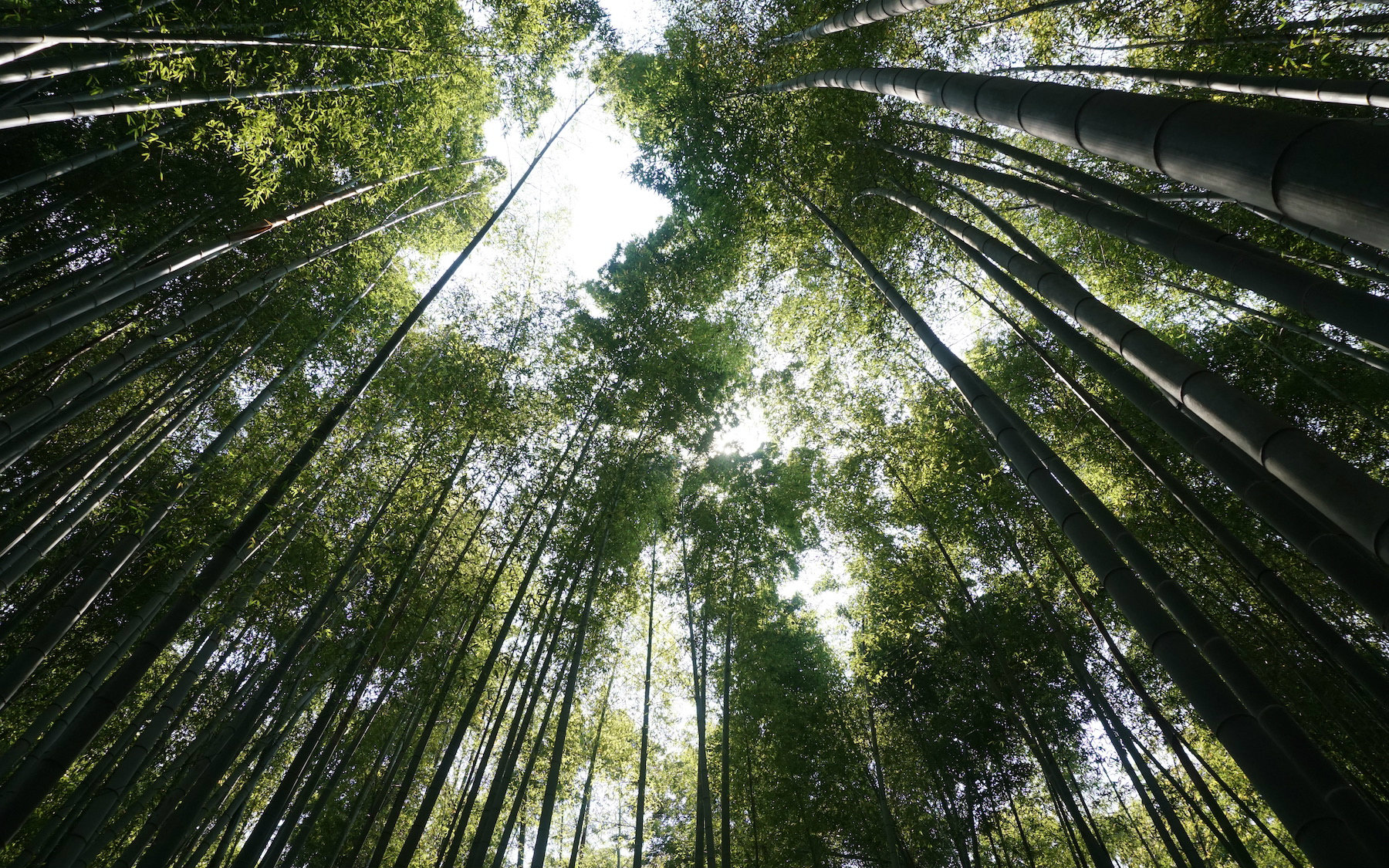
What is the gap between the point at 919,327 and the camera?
296 centimetres

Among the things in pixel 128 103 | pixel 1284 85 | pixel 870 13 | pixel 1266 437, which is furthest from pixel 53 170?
pixel 1284 85

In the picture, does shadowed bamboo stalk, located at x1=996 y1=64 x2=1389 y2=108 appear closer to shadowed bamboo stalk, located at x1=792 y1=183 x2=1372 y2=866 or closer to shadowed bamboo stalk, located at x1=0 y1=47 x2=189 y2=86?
shadowed bamboo stalk, located at x1=792 y1=183 x2=1372 y2=866

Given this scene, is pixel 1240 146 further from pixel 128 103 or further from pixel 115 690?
pixel 128 103

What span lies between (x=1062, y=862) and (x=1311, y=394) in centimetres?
712

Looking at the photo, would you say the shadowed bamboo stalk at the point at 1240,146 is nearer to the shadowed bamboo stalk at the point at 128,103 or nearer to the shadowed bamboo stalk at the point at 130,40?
the shadowed bamboo stalk at the point at 130,40

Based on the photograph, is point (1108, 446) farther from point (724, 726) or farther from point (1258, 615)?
point (724, 726)

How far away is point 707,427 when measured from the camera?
309 inches

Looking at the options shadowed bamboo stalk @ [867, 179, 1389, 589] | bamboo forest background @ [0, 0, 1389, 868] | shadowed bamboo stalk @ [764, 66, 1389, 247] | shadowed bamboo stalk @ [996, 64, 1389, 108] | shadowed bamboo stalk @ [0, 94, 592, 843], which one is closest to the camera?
shadowed bamboo stalk @ [764, 66, 1389, 247]

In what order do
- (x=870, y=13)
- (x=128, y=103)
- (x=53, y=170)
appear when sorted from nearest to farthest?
(x=128, y=103) → (x=870, y=13) → (x=53, y=170)

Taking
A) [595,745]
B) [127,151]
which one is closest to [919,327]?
[595,745]

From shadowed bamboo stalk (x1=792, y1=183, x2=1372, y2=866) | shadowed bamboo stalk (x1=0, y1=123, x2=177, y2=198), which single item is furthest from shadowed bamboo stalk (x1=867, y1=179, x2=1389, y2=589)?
shadowed bamboo stalk (x1=0, y1=123, x2=177, y2=198)

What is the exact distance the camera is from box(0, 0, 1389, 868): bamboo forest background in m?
2.16

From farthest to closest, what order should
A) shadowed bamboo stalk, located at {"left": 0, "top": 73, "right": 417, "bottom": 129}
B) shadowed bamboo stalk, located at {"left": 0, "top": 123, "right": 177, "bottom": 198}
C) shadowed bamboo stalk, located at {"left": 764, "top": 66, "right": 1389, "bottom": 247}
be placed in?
1. shadowed bamboo stalk, located at {"left": 0, "top": 123, "right": 177, "bottom": 198}
2. shadowed bamboo stalk, located at {"left": 0, "top": 73, "right": 417, "bottom": 129}
3. shadowed bamboo stalk, located at {"left": 764, "top": 66, "right": 1389, "bottom": 247}

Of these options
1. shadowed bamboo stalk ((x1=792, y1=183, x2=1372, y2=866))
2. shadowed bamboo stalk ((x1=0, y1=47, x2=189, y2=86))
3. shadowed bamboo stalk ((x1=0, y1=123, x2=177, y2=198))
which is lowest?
shadowed bamboo stalk ((x1=792, y1=183, x2=1372, y2=866))
